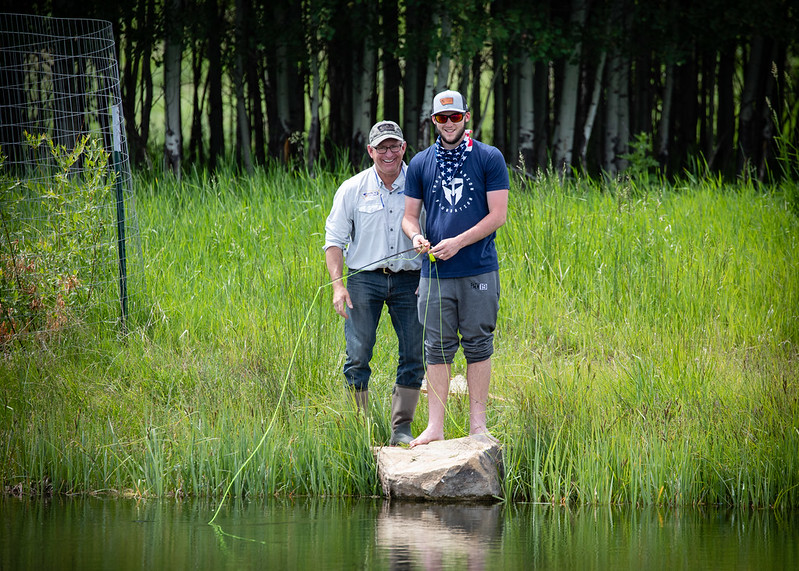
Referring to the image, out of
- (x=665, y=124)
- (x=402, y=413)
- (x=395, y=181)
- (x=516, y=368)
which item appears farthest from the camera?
(x=665, y=124)

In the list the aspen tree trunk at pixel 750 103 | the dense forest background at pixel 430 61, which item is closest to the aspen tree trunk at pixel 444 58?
the dense forest background at pixel 430 61

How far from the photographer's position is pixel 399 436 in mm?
5938

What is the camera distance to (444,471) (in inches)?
217

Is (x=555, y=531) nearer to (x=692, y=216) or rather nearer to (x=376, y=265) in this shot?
(x=376, y=265)

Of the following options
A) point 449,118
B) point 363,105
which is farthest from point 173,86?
point 449,118

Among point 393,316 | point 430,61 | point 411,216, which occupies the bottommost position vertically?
point 393,316

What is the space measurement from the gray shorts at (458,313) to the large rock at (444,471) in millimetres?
514

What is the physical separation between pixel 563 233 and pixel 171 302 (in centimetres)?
361

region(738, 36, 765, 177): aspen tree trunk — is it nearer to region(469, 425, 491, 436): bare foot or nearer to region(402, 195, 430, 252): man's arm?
region(469, 425, 491, 436): bare foot

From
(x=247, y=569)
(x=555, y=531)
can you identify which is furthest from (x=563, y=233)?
(x=247, y=569)

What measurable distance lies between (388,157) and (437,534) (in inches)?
83.7

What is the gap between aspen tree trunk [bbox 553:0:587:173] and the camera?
14.2m

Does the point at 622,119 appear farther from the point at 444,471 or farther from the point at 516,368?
the point at 444,471

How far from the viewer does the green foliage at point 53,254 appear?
7.63 meters
